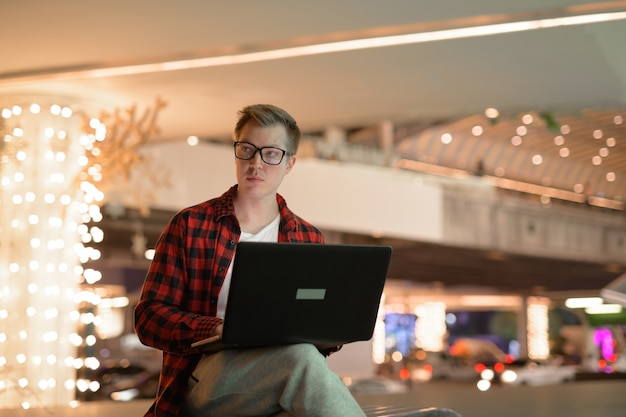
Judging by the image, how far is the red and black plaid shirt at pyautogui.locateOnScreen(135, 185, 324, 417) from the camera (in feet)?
8.90

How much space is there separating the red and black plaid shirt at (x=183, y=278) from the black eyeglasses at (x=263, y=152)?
17cm

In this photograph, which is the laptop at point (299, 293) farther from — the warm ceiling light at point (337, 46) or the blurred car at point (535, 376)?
the blurred car at point (535, 376)

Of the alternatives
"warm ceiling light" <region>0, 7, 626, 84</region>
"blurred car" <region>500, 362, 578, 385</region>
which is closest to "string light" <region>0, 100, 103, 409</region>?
"warm ceiling light" <region>0, 7, 626, 84</region>

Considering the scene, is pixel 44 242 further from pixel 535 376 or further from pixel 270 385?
pixel 535 376

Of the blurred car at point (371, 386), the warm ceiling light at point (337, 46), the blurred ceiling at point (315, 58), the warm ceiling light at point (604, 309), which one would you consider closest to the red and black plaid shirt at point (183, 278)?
the blurred ceiling at point (315, 58)

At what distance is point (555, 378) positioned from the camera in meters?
20.5

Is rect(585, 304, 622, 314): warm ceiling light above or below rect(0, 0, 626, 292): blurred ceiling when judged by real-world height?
below

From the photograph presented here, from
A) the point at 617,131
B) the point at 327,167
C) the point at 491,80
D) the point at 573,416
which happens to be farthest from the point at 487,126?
the point at 573,416

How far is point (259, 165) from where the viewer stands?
2.80 m

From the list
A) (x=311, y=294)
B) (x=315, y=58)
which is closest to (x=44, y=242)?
(x=315, y=58)

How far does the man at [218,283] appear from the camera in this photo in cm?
249

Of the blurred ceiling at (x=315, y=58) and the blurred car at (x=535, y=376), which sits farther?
the blurred car at (x=535, y=376)

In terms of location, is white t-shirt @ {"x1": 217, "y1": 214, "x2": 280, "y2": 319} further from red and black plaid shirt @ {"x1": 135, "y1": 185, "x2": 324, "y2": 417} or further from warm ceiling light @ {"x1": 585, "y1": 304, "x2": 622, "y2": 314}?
warm ceiling light @ {"x1": 585, "y1": 304, "x2": 622, "y2": 314}

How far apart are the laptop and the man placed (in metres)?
0.04
